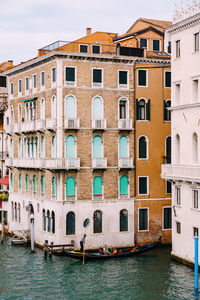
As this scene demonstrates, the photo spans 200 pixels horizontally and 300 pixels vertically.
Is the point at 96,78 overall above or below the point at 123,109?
above

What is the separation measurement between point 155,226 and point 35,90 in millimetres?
11956

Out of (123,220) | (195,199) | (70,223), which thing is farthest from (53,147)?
(195,199)

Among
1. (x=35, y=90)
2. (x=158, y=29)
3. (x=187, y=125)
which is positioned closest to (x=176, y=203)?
(x=187, y=125)

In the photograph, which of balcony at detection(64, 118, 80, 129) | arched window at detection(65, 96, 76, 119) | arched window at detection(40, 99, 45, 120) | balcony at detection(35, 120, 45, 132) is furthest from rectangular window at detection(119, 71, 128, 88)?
balcony at detection(35, 120, 45, 132)

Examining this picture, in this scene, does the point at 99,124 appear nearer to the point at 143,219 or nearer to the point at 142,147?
the point at 142,147

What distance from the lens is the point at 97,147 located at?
3650cm

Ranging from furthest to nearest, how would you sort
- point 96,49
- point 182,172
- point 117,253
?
point 96,49 → point 117,253 → point 182,172

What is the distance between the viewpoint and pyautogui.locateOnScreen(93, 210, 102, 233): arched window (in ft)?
119

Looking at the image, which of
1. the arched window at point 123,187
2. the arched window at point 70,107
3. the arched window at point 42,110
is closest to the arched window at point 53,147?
the arched window at point 70,107

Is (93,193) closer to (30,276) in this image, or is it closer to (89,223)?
(89,223)

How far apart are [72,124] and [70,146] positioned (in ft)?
4.44

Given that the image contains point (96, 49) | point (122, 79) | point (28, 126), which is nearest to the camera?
point (122, 79)

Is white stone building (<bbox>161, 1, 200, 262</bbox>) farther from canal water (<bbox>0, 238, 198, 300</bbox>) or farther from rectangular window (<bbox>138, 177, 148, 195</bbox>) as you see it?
rectangular window (<bbox>138, 177, 148, 195</bbox>)

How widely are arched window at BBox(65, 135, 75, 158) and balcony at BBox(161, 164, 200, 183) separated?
21.1ft
